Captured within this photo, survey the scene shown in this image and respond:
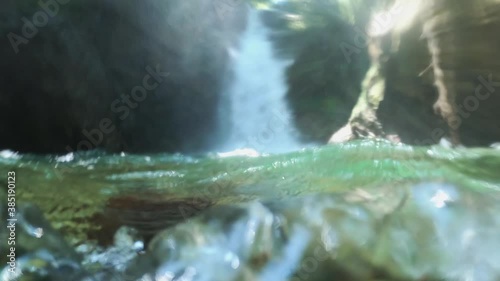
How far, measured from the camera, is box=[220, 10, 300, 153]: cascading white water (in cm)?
371

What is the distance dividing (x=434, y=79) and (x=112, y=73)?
6.65 feet

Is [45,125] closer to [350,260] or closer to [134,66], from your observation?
[134,66]

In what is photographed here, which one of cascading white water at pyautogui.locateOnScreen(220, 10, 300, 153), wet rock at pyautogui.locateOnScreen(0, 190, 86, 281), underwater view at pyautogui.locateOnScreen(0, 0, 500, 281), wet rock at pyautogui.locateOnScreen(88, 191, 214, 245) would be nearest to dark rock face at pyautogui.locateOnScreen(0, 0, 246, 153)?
underwater view at pyautogui.locateOnScreen(0, 0, 500, 281)

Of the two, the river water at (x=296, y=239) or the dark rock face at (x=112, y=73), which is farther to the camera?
the dark rock face at (x=112, y=73)

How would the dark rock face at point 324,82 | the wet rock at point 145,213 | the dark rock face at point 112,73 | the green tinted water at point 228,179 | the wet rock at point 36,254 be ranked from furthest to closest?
the dark rock face at point 324,82 < the dark rock face at point 112,73 < the green tinted water at point 228,179 < the wet rock at point 145,213 < the wet rock at point 36,254

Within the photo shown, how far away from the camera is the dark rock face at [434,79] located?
3.04 metres

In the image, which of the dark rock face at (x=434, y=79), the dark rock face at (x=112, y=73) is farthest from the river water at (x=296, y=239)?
the dark rock face at (x=434, y=79)

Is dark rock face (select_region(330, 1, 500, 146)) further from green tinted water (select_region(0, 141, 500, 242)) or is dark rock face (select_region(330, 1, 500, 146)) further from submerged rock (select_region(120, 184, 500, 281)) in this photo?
submerged rock (select_region(120, 184, 500, 281))

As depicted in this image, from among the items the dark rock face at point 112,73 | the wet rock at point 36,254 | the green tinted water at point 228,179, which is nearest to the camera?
the wet rock at point 36,254

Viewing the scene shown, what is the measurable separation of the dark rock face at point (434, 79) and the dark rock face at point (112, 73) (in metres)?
1.06

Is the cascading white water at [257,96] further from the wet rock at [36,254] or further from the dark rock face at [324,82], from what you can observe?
the wet rock at [36,254]

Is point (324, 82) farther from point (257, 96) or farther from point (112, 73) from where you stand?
point (112, 73)

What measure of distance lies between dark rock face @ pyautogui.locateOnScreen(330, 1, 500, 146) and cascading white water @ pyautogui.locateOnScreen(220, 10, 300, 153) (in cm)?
48

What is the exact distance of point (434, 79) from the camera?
10.5 ft
